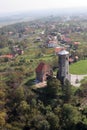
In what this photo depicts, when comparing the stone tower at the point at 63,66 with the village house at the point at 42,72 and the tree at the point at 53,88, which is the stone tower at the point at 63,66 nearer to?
the village house at the point at 42,72

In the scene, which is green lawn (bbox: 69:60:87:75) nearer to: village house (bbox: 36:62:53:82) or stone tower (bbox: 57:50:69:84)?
village house (bbox: 36:62:53:82)

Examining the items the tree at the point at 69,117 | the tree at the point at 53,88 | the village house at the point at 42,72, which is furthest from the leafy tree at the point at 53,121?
the village house at the point at 42,72

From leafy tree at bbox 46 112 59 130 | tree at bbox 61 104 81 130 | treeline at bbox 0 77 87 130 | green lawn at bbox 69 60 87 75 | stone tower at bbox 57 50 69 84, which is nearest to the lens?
leafy tree at bbox 46 112 59 130

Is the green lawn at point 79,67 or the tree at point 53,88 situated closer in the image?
the tree at point 53,88

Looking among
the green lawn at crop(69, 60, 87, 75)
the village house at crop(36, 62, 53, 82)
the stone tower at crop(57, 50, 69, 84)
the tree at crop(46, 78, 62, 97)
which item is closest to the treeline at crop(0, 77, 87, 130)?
the tree at crop(46, 78, 62, 97)

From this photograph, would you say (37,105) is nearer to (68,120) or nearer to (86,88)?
(68,120)

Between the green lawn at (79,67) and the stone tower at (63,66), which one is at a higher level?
the stone tower at (63,66)
